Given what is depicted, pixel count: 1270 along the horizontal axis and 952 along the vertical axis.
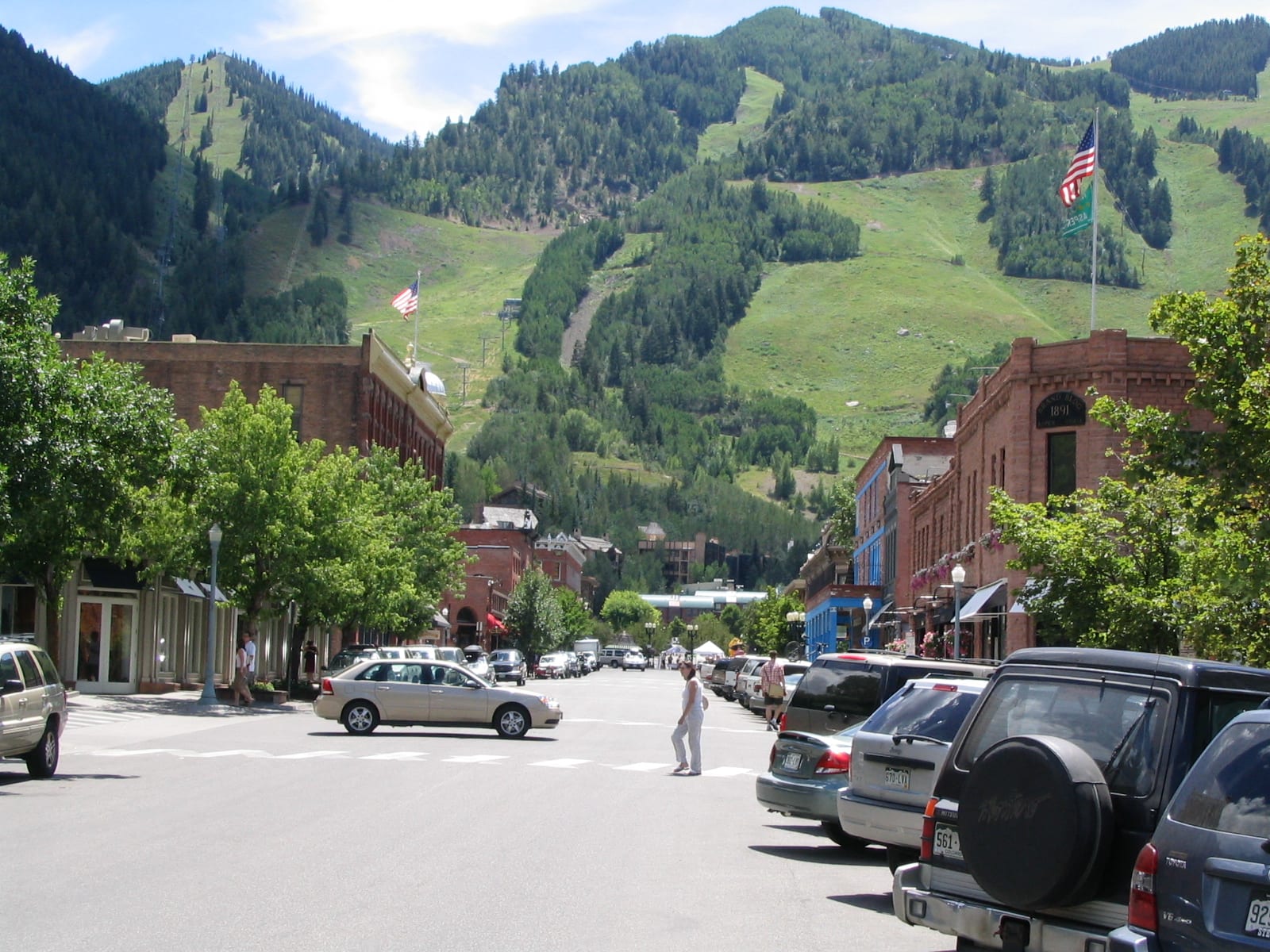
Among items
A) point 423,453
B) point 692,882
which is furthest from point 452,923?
point 423,453

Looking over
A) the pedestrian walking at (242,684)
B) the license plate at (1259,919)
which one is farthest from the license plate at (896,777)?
the pedestrian walking at (242,684)

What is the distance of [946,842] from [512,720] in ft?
68.6

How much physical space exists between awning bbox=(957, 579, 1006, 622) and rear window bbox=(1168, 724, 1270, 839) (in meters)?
32.4

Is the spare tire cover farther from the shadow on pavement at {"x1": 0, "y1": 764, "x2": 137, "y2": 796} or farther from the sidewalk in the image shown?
the sidewalk

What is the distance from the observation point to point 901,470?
65.3 metres

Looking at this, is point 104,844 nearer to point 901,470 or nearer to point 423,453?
point 901,470

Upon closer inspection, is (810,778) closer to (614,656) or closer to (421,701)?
(421,701)

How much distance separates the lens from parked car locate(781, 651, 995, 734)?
16.8 meters

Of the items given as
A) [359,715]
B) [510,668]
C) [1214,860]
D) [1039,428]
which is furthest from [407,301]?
[1214,860]

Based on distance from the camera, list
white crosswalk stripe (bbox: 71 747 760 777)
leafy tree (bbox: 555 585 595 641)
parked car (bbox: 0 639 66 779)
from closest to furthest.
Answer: parked car (bbox: 0 639 66 779), white crosswalk stripe (bbox: 71 747 760 777), leafy tree (bbox: 555 585 595 641)

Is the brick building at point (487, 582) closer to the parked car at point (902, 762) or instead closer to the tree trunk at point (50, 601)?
the tree trunk at point (50, 601)

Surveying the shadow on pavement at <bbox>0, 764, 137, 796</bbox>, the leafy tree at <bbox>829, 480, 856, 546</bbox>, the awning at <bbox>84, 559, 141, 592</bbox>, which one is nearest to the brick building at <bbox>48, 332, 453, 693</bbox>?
the awning at <bbox>84, 559, 141, 592</bbox>

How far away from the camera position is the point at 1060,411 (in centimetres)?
3647

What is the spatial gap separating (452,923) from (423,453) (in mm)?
73587
